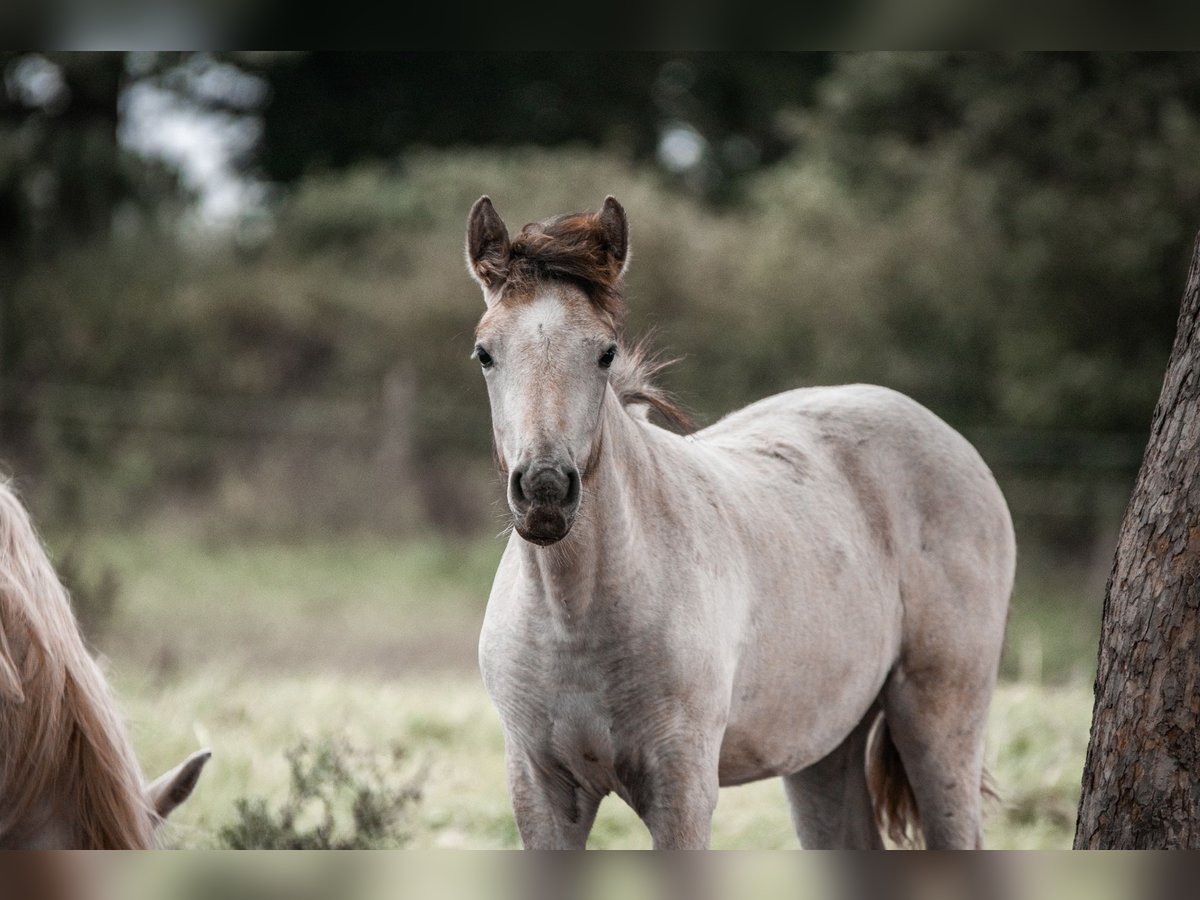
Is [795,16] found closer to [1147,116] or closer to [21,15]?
[21,15]

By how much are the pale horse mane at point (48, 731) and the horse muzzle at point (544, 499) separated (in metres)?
1.12

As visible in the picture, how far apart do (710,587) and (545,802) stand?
0.62 metres

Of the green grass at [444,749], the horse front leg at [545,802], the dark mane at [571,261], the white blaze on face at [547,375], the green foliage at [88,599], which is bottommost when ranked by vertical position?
the green grass at [444,749]

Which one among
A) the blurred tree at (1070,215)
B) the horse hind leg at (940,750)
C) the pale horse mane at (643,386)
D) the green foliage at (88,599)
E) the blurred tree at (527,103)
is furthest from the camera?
the blurred tree at (527,103)

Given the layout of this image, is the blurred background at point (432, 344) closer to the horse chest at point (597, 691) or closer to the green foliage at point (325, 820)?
the green foliage at point (325, 820)

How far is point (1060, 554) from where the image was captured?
11336 millimetres

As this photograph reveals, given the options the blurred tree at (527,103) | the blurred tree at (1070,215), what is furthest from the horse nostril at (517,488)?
the blurred tree at (527,103)

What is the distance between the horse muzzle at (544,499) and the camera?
7.32 ft

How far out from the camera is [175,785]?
2.79 metres

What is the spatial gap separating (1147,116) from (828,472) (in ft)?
28.3

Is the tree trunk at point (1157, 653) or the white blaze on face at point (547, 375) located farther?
the white blaze on face at point (547, 375)

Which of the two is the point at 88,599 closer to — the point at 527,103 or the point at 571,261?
the point at 571,261

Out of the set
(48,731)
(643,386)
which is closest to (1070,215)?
(643,386)

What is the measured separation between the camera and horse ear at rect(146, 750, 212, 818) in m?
2.79
